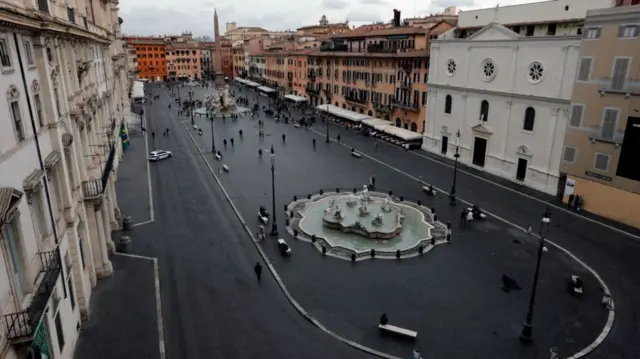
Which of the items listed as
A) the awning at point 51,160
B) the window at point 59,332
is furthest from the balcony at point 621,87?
the window at point 59,332

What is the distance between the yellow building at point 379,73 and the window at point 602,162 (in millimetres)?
23721

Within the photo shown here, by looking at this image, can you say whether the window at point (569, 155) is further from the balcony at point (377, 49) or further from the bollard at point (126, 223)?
the bollard at point (126, 223)

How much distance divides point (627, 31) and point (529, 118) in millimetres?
10350

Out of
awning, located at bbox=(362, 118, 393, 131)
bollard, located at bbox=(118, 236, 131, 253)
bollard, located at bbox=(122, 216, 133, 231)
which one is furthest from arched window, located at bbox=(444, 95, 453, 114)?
bollard, located at bbox=(118, 236, 131, 253)

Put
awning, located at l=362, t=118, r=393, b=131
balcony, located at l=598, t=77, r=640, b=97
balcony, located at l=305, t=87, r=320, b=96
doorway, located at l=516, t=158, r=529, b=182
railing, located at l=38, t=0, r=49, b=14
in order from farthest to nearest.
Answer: balcony, located at l=305, t=87, r=320, b=96
awning, located at l=362, t=118, r=393, b=131
doorway, located at l=516, t=158, r=529, b=182
balcony, located at l=598, t=77, r=640, b=97
railing, located at l=38, t=0, r=49, b=14

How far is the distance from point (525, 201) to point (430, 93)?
1831cm

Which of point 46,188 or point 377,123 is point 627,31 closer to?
point 377,123

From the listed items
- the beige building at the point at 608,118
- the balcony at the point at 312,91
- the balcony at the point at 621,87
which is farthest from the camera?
the balcony at the point at 312,91

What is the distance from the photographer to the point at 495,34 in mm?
38562

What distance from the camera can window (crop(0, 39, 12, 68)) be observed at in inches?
423

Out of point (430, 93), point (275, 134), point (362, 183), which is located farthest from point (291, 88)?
Answer: point (362, 183)

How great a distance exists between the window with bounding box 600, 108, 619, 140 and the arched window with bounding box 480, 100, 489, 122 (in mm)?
11786

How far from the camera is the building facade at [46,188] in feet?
33.5

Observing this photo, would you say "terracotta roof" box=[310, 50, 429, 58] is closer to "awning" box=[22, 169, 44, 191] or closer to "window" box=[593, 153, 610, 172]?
"window" box=[593, 153, 610, 172]
